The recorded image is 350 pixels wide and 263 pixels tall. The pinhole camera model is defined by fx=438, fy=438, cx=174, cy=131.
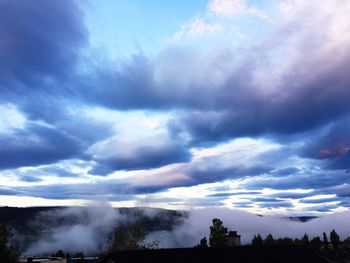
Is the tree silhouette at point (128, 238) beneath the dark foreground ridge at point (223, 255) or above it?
above

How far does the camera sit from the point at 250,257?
155 ft

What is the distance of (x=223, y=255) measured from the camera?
151 ft

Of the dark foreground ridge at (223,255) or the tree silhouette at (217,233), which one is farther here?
the tree silhouette at (217,233)

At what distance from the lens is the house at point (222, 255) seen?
134ft

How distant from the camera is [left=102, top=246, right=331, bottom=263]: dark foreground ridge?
40.9 m

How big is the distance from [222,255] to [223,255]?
0.42 feet

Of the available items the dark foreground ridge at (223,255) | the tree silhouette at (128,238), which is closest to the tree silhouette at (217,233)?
the tree silhouette at (128,238)

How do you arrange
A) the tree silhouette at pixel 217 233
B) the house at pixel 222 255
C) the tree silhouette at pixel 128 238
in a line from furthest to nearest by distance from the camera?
the tree silhouette at pixel 217 233 < the tree silhouette at pixel 128 238 < the house at pixel 222 255

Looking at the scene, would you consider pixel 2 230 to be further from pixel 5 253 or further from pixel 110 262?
pixel 110 262

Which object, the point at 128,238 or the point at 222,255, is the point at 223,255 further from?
the point at 128,238

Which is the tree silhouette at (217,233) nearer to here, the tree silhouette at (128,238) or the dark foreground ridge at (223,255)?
the tree silhouette at (128,238)

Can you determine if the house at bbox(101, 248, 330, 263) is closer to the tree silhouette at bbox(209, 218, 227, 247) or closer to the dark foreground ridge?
the dark foreground ridge

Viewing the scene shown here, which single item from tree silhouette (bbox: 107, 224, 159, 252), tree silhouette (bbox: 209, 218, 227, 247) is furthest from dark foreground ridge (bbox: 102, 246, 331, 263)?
tree silhouette (bbox: 209, 218, 227, 247)

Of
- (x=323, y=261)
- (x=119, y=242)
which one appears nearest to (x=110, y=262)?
(x=323, y=261)
